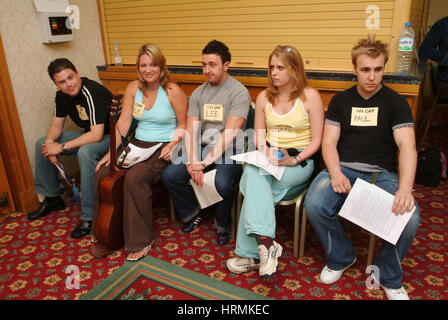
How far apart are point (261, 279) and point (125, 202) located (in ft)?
3.16

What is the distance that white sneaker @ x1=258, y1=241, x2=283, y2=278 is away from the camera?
1.86 m

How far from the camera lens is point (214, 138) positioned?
2451 mm

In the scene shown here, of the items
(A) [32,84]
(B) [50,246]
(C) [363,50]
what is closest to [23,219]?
(B) [50,246]

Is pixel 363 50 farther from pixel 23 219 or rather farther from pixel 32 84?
pixel 23 219

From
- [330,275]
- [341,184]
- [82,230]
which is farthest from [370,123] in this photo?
[82,230]

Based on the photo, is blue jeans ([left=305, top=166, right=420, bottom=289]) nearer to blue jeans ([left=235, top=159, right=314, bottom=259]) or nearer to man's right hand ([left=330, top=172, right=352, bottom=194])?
man's right hand ([left=330, top=172, right=352, bottom=194])

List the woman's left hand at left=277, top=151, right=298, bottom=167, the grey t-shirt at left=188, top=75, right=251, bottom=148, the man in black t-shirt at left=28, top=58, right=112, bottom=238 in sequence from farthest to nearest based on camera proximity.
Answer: the man in black t-shirt at left=28, top=58, right=112, bottom=238 < the grey t-shirt at left=188, top=75, right=251, bottom=148 < the woman's left hand at left=277, top=151, right=298, bottom=167

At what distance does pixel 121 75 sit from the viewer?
134 inches

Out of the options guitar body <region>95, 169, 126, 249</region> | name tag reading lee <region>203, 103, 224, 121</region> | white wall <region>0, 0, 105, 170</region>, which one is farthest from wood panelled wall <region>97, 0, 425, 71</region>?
guitar body <region>95, 169, 126, 249</region>

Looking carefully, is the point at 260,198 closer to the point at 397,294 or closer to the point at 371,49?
the point at 397,294

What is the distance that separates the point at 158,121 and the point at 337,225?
4.51 ft

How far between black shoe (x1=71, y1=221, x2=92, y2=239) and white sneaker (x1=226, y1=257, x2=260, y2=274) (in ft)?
3.65

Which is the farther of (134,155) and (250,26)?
(250,26)

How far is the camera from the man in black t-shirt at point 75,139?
2539mm
